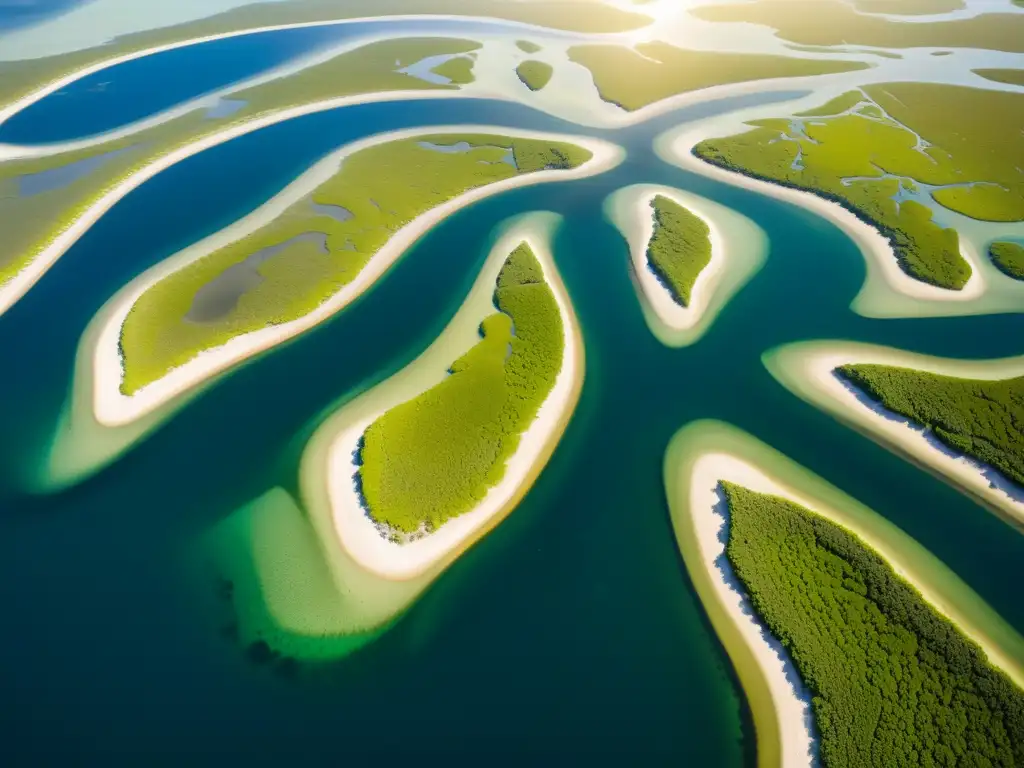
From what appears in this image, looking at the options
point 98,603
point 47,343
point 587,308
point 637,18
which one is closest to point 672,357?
point 587,308

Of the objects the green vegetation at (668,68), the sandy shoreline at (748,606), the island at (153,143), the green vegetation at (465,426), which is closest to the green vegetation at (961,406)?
the sandy shoreline at (748,606)

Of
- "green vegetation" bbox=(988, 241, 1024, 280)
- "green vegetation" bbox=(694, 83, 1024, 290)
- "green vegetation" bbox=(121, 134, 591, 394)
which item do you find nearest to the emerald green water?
"green vegetation" bbox=(121, 134, 591, 394)

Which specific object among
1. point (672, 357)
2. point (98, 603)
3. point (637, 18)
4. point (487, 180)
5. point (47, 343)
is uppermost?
point (637, 18)

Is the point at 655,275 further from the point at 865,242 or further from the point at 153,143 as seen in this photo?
the point at 153,143

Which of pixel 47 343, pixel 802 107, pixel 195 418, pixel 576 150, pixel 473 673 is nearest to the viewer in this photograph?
pixel 473 673

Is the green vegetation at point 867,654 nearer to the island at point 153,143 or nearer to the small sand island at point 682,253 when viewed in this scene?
the small sand island at point 682,253

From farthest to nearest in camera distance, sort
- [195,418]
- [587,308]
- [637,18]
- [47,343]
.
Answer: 1. [637,18]
2. [587,308]
3. [47,343]
4. [195,418]

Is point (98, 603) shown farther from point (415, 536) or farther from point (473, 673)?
point (473, 673)
